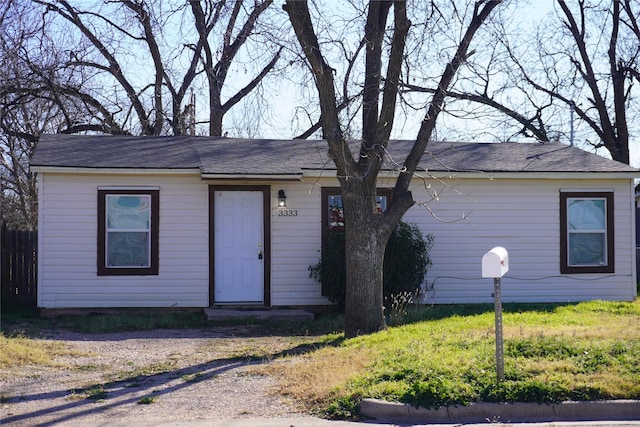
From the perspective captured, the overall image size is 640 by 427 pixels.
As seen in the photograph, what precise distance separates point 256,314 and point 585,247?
716 centimetres

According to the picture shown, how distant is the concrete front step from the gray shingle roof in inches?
101

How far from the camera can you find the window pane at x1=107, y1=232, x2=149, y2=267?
14.9 m

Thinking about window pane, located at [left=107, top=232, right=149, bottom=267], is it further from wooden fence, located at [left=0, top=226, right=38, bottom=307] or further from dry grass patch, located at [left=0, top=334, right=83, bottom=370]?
dry grass patch, located at [left=0, top=334, right=83, bottom=370]

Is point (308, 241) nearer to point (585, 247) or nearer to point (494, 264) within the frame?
point (585, 247)

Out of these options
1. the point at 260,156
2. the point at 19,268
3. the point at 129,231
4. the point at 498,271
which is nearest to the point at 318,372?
the point at 498,271

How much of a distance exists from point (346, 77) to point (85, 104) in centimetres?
1650

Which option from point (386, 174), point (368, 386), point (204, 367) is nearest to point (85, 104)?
point (386, 174)

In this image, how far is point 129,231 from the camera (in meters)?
15.0

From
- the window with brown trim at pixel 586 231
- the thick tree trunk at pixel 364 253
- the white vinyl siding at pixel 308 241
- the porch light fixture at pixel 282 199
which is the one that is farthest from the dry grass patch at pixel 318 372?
the window with brown trim at pixel 586 231

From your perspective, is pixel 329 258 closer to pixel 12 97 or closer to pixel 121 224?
pixel 121 224

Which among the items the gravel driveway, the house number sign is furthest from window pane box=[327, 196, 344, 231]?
the gravel driveway

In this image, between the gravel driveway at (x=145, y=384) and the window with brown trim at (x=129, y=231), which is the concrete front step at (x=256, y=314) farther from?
the gravel driveway at (x=145, y=384)

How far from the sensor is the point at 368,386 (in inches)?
312

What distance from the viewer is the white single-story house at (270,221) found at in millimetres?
14773
